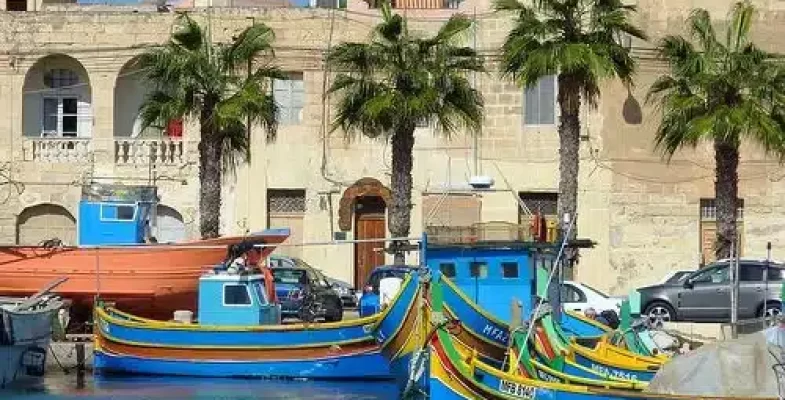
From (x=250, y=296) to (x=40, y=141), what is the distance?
1455cm

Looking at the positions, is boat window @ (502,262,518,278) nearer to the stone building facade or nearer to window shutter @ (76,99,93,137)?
the stone building facade

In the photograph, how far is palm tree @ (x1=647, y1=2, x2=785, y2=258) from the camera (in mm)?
39594

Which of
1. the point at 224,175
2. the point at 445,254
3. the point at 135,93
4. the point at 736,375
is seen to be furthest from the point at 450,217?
the point at 736,375

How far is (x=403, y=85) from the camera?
1618 inches

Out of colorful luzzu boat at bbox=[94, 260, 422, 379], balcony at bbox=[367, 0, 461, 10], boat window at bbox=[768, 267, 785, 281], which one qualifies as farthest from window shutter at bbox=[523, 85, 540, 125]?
colorful luzzu boat at bbox=[94, 260, 422, 379]

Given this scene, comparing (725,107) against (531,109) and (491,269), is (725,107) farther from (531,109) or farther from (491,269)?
(491,269)

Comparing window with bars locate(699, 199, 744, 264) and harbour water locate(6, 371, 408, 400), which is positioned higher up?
window with bars locate(699, 199, 744, 264)

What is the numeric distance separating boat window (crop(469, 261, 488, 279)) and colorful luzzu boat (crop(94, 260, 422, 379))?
119cm

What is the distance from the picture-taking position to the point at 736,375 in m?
22.9

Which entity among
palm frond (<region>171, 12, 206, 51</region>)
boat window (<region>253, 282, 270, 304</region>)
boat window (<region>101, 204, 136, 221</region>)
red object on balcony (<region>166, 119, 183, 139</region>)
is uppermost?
palm frond (<region>171, 12, 206, 51</region>)

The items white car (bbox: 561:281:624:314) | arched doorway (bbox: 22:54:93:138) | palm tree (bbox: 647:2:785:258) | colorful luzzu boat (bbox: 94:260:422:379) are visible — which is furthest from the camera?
arched doorway (bbox: 22:54:93:138)

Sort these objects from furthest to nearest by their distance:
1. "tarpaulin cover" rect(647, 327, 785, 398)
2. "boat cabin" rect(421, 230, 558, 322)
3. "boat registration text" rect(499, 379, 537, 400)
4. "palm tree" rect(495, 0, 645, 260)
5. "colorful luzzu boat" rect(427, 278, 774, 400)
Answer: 1. "palm tree" rect(495, 0, 645, 260)
2. "boat cabin" rect(421, 230, 558, 322)
3. "boat registration text" rect(499, 379, 537, 400)
4. "colorful luzzu boat" rect(427, 278, 774, 400)
5. "tarpaulin cover" rect(647, 327, 785, 398)

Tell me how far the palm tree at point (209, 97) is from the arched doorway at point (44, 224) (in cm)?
776

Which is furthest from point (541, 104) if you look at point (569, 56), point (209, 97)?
point (209, 97)
